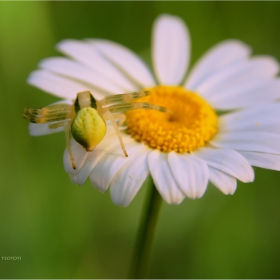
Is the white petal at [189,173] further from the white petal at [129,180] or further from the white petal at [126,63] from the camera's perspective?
the white petal at [126,63]

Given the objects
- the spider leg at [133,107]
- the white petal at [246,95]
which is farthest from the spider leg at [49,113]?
the white petal at [246,95]

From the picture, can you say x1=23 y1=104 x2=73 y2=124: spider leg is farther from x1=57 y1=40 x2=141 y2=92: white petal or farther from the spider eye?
x1=57 y1=40 x2=141 y2=92: white petal

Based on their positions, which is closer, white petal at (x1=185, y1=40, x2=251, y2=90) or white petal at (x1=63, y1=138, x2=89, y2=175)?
white petal at (x1=63, y1=138, x2=89, y2=175)

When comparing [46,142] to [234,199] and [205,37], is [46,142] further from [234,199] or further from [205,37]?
[205,37]

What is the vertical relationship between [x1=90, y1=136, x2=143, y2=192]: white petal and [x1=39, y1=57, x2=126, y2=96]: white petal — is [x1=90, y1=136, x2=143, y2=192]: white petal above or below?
below

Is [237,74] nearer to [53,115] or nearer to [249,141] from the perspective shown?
[249,141]

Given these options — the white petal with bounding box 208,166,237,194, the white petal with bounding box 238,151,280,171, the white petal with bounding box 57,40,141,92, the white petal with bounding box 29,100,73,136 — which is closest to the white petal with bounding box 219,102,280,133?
the white petal with bounding box 238,151,280,171
